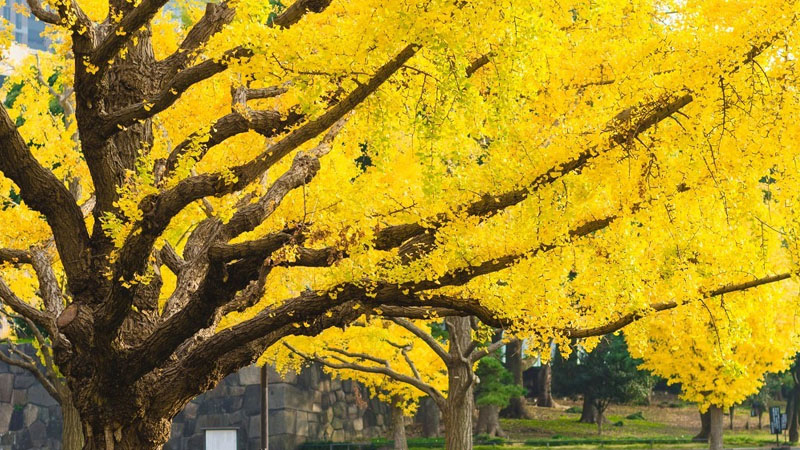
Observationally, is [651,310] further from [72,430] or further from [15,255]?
[72,430]

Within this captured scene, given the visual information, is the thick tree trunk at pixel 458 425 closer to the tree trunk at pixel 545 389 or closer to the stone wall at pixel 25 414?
the stone wall at pixel 25 414

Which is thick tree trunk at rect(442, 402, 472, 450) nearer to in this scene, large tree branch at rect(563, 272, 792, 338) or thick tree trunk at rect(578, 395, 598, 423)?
large tree branch at rect(563, 272, 792, 338)

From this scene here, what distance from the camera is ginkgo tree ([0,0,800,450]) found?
7.00 metres

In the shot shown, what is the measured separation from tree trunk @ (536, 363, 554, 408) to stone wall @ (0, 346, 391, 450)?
10.7 metres

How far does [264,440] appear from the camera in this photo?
1825cm

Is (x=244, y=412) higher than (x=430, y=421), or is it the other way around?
(x=244, y=412)

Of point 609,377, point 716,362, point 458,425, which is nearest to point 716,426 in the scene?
point 716,362

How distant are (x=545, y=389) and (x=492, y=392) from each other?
11.5m

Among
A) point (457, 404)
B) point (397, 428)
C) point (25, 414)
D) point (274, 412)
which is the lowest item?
point (397, 428)

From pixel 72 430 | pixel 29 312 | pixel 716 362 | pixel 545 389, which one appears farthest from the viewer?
pixel 545 389

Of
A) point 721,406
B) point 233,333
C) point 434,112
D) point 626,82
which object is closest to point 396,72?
point 434,112

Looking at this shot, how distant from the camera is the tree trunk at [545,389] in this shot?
4097 cm

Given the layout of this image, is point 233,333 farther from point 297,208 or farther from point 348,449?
point 348,449

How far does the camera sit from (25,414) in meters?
26.7
